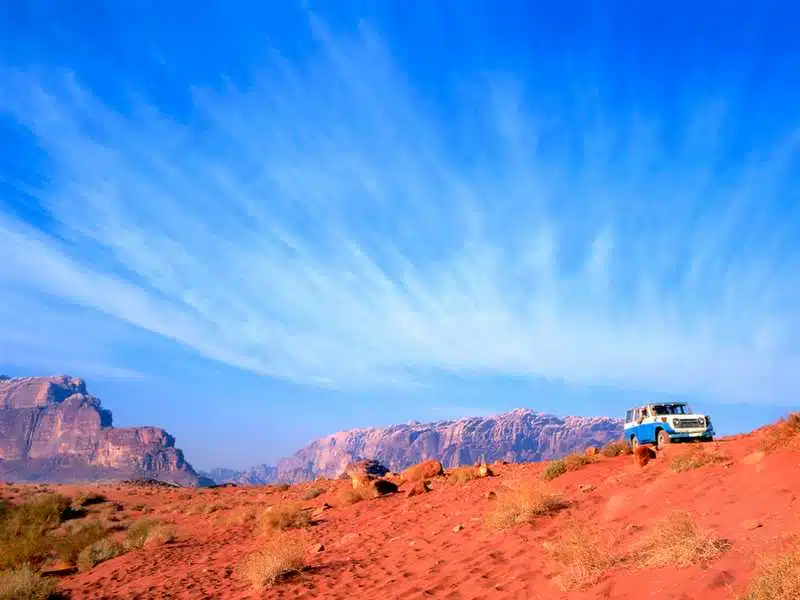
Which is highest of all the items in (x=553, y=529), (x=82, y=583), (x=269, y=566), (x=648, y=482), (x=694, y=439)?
(x=694, y=439)

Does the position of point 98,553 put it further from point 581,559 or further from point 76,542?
point 581,559

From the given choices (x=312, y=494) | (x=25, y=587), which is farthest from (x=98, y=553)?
(x=312, y=494)

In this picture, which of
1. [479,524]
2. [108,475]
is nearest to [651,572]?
[479,524]

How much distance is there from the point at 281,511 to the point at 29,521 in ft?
49.9

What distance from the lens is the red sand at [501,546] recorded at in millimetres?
6457

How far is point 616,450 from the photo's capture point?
20.3 m

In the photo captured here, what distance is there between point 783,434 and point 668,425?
317 inches

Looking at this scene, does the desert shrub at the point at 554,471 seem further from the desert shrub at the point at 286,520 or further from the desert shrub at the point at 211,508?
the desert shrub at the point at 211,508

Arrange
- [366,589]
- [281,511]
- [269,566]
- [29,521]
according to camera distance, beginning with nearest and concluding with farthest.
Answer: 1. [366,589]
2. [269,566]
3. [281,511]
4. [29,521]

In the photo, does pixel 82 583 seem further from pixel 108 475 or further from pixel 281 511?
pixel 108 475

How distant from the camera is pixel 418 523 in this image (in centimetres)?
1460

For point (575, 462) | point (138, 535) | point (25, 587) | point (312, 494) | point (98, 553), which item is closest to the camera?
point (25, 587)

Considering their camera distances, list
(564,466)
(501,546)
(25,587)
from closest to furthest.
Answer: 1. (501,546)
2. (25,587)
3. (564,466)

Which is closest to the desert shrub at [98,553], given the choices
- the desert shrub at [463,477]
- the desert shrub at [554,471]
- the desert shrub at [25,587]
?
the desert shrub at [25,587]
